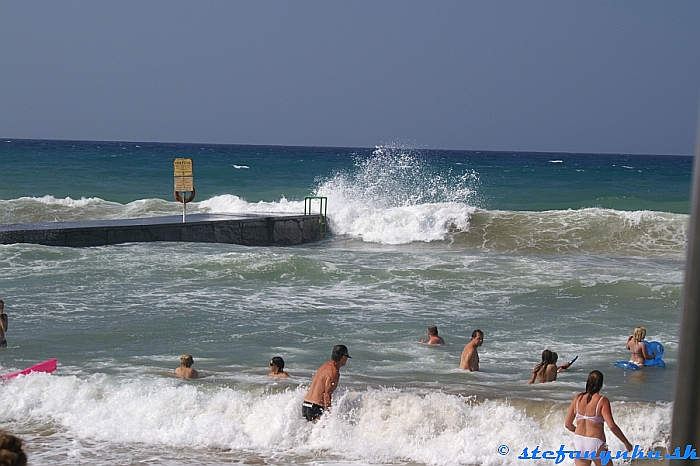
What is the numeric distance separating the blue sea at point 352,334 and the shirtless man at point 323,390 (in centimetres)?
11

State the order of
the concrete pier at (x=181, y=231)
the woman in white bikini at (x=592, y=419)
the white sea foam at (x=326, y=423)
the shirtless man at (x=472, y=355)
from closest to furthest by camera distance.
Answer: the woman in white bikini at (x=592, y=419), the white sea foam at (x=326, y=423), the shirtless man at (x=472, y=355), the concrete pier at (x=181, y=231)

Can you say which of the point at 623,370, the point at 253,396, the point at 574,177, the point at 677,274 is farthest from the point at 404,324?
the point at 574,177

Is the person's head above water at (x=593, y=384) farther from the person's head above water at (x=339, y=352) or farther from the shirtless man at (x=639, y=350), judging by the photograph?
the shirtless man at (x=639, y=350)

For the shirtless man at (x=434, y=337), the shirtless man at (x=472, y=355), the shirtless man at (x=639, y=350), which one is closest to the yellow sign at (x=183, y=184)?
the shirtless man at (x=434, y=337)

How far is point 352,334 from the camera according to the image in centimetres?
1262

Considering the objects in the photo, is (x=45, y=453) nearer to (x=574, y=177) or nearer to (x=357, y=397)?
(x=357, y=397)

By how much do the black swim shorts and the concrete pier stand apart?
13.4m

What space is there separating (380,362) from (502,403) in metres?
2.73

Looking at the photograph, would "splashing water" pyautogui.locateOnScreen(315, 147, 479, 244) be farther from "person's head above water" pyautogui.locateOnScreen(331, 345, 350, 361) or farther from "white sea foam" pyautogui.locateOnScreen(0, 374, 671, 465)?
"person's head above water" pyautogui.locateOnScreen(331, 345, 350, 361)

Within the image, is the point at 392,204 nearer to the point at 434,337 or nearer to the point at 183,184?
the point at 183,184

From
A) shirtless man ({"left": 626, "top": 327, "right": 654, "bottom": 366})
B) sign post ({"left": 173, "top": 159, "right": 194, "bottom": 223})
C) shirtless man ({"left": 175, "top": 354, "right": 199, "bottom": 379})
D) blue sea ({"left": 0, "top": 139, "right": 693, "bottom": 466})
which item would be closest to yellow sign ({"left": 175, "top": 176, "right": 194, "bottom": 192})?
sign post ({"left": 173, "top": 159, "right": 194, "bottom": 223})

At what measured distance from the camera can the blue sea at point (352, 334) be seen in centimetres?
816

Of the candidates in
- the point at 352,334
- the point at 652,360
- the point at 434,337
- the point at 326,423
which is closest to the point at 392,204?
the point at 352,334

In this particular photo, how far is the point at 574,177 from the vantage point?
67125mm
